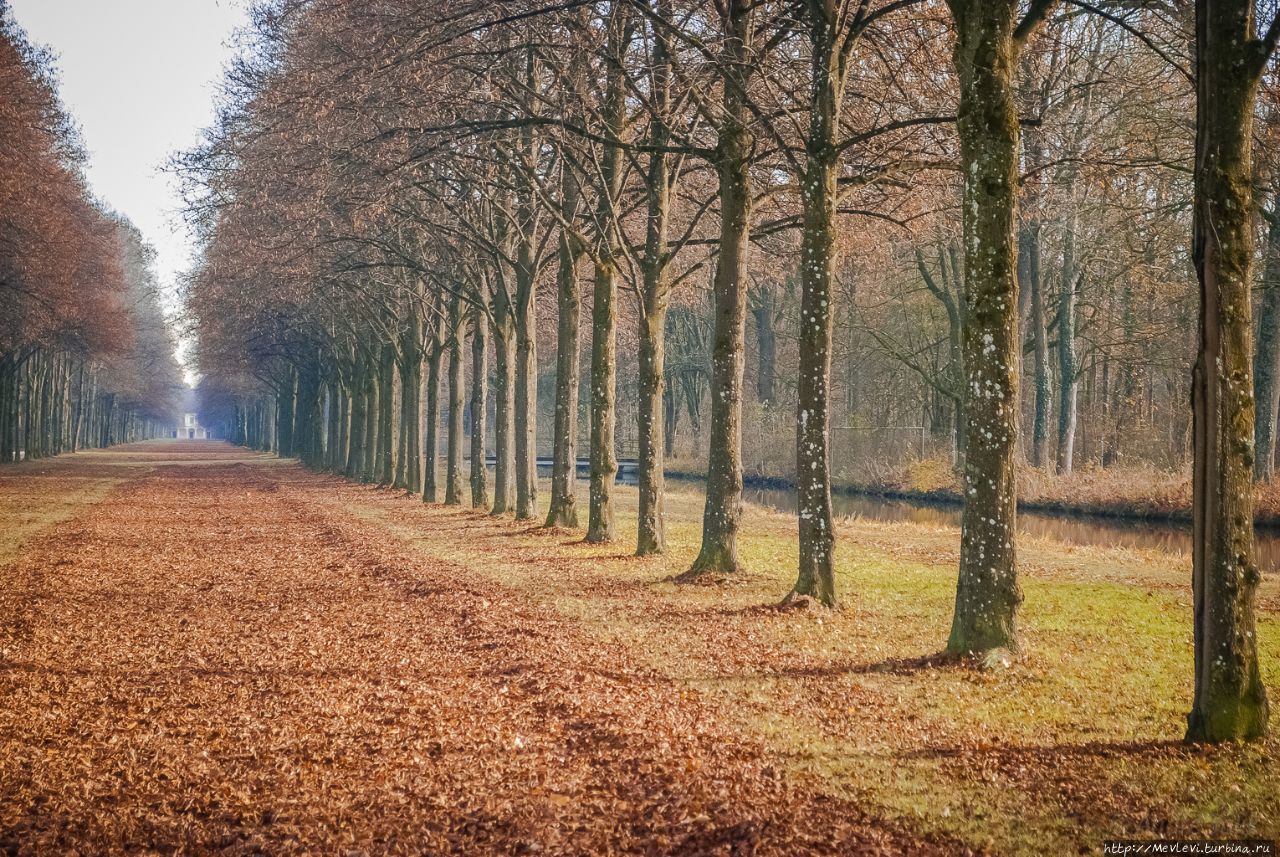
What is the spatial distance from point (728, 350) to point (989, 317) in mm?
5709

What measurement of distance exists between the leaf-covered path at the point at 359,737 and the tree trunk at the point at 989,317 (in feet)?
8.80

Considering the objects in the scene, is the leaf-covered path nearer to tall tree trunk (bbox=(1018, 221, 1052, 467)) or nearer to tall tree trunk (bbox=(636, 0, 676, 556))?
tall tree trunk (bbox=(636, 0, 676, 556))

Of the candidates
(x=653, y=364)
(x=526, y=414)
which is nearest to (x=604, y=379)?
(x=653, y=364)

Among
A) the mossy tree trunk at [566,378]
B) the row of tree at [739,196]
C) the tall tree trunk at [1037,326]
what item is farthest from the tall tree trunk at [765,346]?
the mossy tree trunk at [566,378]

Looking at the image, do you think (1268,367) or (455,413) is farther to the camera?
(455,413)

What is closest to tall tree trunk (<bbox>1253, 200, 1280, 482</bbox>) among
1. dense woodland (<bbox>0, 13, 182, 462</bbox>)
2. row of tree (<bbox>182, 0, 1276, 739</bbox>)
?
row of tree (<bbox>182, 0, 1276, 739</bbox>)

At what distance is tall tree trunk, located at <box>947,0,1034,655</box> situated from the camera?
858cm

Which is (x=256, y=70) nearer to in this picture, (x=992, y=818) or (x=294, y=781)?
(x=294, y=781)

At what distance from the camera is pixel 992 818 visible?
211 inches

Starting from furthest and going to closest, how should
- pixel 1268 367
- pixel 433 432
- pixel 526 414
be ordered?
pixel 433 432
pixel 1268 367
pixel 526 414

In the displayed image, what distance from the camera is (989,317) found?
866cm

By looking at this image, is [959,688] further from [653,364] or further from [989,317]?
[653,364]

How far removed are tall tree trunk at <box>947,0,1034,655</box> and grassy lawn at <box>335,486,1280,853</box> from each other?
567 millimetres

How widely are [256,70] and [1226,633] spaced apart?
22.7m
